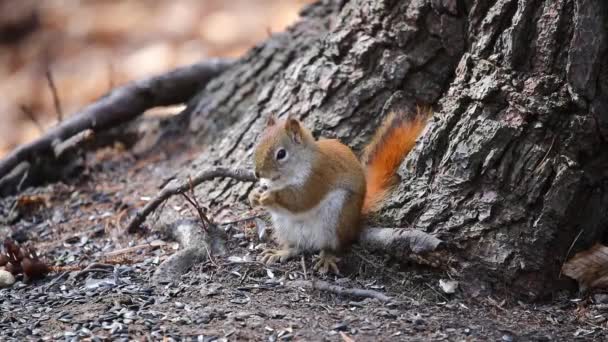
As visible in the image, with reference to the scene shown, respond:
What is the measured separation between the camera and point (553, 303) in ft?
9.24

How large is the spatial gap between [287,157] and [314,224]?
0.28 m

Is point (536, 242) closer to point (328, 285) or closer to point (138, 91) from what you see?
point (328, 285)

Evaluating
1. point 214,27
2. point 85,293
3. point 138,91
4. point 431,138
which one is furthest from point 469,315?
point 214,27

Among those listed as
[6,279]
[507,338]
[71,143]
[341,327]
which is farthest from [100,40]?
[507,338]

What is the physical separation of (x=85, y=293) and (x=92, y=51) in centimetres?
459

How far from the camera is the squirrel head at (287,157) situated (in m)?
3.02

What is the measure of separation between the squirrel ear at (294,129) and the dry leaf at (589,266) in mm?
1086

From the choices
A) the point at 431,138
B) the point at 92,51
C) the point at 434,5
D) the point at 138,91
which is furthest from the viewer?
the point at 92,51

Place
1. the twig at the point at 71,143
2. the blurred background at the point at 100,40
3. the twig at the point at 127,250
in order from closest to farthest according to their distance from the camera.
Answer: the twig at the point at 127,250 < the twig at the point at 71,143 < the blurred background at the point at 100,40

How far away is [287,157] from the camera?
302 cm

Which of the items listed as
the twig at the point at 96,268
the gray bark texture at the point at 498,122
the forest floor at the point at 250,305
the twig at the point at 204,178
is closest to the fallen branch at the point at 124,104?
the forest floor at the point at 250,305

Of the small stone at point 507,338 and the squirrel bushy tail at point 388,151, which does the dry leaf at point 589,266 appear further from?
the squirrel bushy tail at point 388,151

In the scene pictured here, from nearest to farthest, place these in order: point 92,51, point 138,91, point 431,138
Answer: point 431,138 → point 138,91 → point 92,51

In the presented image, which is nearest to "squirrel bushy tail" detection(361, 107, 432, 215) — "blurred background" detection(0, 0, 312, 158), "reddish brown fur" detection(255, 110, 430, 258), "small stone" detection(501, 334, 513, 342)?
"reddish brown fur" detection(255, 110, 430, 258)
